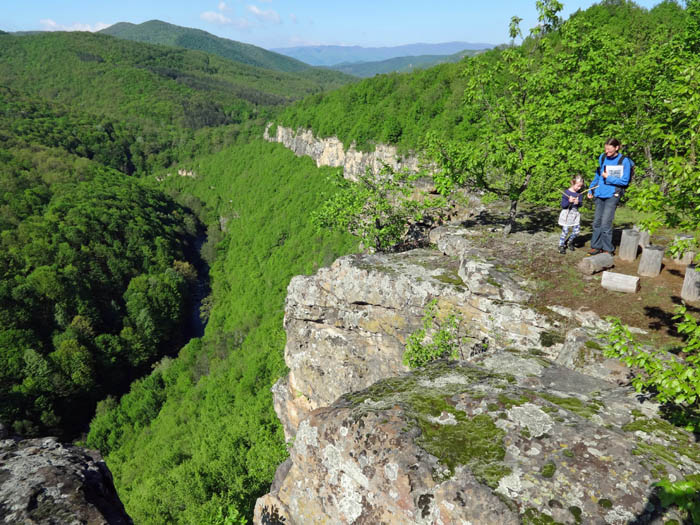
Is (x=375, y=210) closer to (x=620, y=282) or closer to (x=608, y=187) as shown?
(x=608, y=187)

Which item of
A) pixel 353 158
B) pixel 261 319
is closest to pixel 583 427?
pixel 261 319

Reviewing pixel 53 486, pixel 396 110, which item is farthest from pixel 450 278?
pixel 396 110

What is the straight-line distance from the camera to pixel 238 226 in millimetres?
124188

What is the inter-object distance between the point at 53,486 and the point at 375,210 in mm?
14253

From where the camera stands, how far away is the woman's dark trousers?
36.2 ft

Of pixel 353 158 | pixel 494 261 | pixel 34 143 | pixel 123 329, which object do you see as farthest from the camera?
pixel 34 143

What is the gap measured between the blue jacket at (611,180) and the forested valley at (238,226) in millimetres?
1018

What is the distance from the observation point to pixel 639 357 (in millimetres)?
5055

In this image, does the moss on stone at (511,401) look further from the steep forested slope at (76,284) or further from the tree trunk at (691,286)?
the steep forested slope at (76,284)

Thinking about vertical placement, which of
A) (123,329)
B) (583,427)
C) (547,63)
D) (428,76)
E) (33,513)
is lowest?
(123,329)

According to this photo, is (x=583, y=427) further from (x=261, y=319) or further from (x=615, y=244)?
(x=261, y=319)

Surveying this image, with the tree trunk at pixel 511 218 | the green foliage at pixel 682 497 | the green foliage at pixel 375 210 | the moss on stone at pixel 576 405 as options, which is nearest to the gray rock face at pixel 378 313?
the tree trunk at pixel 511 218

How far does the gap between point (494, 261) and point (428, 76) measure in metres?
91.4

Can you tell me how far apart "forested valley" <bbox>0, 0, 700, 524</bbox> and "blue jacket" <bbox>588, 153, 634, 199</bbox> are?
3.34ft
